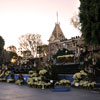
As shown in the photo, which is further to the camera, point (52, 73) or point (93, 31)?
point (52, 73)

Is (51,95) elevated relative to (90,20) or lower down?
lower down

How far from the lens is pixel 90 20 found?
1598 centimetres

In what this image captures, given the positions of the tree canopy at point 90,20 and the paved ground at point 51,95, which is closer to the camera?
the paved ground at point 51,95

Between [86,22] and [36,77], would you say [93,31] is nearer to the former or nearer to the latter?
[86,22]

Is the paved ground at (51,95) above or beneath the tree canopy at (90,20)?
beneath

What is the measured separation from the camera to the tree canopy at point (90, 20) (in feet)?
50.2

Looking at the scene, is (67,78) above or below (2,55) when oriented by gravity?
below

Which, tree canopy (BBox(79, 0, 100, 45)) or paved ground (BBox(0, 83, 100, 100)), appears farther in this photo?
tree canopy (BBox(79, 0, 100, 45))

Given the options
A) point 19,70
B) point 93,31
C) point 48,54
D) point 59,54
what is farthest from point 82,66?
point 48,54

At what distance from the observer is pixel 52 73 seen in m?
18.5

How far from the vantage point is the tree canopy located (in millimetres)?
15305

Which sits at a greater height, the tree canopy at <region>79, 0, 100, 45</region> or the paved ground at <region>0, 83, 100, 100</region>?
the tree canopy at <region>79, 0, 100, 45</region>

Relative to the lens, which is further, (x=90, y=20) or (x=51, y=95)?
(x=90, y=20)

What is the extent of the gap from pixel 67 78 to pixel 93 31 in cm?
539
